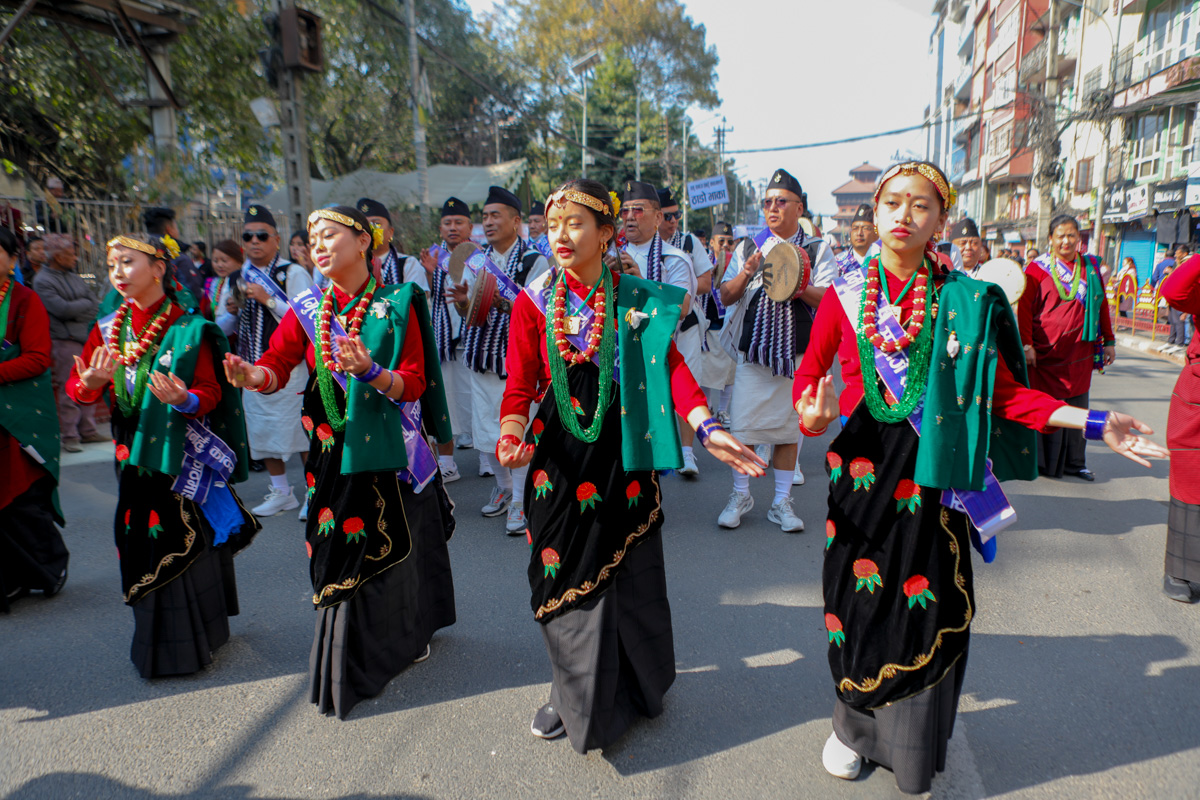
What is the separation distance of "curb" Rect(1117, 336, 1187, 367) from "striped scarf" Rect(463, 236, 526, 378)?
11.7 metres

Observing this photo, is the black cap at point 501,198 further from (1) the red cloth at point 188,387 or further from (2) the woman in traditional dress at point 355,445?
(1) the red cloth at point 188,387

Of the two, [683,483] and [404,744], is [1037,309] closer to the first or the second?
[683,483]

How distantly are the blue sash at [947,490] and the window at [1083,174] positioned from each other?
103ft

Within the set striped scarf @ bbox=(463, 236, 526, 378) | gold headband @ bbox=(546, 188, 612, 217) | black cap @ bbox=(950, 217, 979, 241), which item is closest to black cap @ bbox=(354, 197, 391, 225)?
striped scarf @ bbox=(463, 236, 526, 378)

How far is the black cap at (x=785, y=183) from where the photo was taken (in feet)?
16.2

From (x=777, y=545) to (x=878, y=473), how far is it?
2521 millimetres

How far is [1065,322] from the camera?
5.98 meters

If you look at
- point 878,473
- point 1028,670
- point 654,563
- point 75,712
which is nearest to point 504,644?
point 654,563

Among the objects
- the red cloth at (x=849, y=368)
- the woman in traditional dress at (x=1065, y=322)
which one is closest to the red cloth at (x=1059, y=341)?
the woman in traditional dress at (x=1065, y=322)

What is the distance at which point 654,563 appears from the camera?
2.88 meters

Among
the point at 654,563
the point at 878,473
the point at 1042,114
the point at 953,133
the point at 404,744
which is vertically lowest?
the point at 404,744

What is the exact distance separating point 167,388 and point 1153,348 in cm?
1655

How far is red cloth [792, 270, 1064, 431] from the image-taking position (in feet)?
7.80

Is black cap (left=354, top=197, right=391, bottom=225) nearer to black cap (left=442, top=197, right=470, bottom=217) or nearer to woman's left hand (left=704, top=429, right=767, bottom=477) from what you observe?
black cap (left=442, top=197, right=470, bottom=217)
